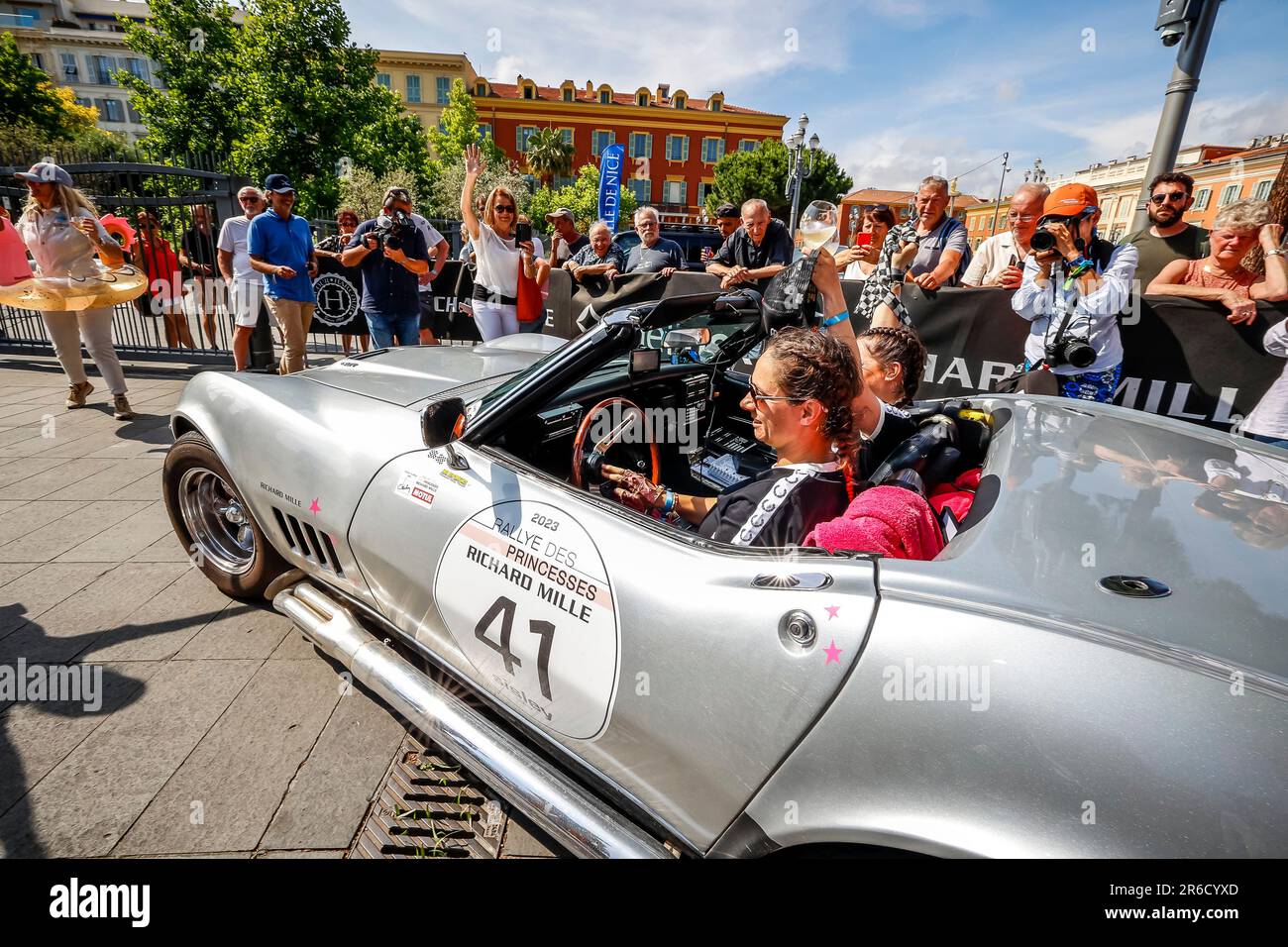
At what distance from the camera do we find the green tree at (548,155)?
157 feet

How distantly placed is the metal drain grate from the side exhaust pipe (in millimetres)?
310

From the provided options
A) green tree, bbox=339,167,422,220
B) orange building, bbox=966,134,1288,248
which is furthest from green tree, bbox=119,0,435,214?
orange building, bbox=966,134,1288,248

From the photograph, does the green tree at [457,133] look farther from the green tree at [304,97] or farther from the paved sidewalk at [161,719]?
the paved sidewalk at [161,719]

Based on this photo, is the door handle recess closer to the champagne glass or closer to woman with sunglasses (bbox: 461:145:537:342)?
the champagne glass

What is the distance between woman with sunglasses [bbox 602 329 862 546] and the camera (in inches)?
61.7

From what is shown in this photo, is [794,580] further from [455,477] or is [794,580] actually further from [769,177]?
[769,177]

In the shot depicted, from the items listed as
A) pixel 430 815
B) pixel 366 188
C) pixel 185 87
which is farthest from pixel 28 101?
pixel 430 815

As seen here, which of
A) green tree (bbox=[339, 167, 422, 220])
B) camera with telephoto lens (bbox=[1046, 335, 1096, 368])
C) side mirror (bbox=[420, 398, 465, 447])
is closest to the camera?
side mirror (bbox=[420, 398, 465, 447])

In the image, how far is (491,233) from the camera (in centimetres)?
518

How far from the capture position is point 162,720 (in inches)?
86.4

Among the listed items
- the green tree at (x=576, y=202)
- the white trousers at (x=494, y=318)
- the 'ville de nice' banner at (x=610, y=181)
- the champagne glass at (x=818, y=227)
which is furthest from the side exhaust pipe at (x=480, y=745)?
the green tree at (x=576, y=202)

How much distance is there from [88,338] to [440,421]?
5.67 meters

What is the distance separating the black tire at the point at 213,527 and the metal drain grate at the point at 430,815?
3.63 feet
